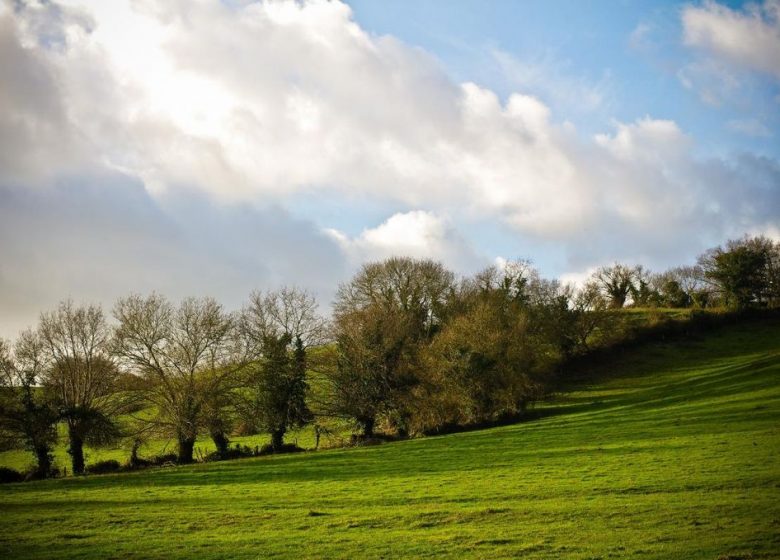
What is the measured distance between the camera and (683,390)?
51.3 m

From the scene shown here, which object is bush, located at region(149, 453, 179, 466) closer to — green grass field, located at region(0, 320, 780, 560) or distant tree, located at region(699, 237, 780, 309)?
green grass field, located at region(0, 320, 780, 560)

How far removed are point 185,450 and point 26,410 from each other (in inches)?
520

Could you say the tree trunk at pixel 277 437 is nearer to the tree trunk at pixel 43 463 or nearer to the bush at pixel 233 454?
the bush at pixel 233 454

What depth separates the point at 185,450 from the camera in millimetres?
46469

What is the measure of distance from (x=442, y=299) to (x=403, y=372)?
20121 mm

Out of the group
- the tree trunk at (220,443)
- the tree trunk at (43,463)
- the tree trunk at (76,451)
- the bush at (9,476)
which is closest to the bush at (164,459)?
the tree trunk at (220,443)

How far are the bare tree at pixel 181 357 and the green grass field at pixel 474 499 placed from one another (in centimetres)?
606

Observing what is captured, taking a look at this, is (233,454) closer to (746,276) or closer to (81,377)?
(81,377)

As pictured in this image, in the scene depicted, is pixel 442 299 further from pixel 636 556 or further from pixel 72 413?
pixel 636 556

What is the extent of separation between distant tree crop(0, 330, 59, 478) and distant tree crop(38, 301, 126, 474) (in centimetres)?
126

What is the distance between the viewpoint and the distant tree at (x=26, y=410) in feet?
137

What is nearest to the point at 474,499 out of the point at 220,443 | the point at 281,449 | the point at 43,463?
the point at 281,449

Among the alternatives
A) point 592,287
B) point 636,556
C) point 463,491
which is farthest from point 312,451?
point 592,287

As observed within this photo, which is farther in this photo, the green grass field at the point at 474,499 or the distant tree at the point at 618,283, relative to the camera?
the distant tree at the point at 618,283
